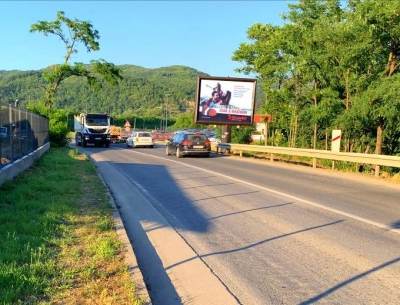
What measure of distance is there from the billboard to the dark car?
8.29m

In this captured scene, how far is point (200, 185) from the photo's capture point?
15.8 meters

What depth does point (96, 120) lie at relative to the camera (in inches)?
1789

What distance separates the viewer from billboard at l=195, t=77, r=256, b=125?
4009cm

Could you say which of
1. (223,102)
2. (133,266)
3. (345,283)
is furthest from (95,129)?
(345,283)

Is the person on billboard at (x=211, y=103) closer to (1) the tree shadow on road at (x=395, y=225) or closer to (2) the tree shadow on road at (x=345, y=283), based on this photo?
(1) the tree shadow on road at (x=395, y=225)

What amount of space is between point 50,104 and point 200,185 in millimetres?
31745

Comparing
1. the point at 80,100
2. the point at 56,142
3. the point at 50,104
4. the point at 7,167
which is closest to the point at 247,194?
the point at 7,167

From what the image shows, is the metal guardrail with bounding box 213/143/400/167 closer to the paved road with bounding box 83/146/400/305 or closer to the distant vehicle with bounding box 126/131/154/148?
the paved road with bounding box 83/146/400/305

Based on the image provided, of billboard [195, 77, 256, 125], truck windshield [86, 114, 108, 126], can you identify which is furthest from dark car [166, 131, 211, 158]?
truck windshield [86, 114, 108, 126]

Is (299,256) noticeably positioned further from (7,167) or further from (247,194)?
(7,167)

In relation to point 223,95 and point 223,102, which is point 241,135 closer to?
point 223,102

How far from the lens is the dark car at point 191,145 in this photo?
31172 mm

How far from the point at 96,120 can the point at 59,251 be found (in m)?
39.3

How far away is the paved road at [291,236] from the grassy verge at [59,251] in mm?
698
